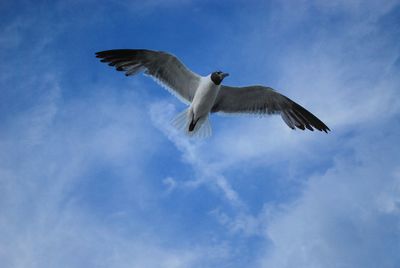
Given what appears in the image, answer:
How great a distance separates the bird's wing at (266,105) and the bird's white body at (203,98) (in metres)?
0.35

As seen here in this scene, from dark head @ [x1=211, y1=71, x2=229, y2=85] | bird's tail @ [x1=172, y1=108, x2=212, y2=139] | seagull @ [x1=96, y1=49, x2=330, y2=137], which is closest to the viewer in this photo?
dark head @ [x1=211, y1=71, x2=229, y2=85]

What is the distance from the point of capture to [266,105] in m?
10.5

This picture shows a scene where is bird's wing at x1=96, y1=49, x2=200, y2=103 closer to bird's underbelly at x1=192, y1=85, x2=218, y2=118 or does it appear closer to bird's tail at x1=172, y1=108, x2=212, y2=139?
bird's underbelly at x1=192, y1=85, x2=218, y2=118

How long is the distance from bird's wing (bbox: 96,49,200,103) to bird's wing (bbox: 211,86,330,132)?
65cm

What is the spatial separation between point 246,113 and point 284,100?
742 mm

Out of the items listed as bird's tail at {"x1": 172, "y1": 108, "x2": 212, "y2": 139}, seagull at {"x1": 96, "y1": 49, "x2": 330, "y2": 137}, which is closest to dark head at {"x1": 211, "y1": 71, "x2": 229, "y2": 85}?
seagull at {"x1": 96, "y1": 49, "x2": 330, "y2": 137}

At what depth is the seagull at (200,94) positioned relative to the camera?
980 centimetres

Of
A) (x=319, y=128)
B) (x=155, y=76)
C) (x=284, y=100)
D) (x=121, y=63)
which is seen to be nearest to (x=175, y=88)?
(x=155, y=76)

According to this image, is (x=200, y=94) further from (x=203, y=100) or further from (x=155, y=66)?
(x=155, y=66)

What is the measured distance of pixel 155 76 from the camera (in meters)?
10.0

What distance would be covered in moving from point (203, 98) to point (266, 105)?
54.2 inches

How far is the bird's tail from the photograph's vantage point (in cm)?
1006

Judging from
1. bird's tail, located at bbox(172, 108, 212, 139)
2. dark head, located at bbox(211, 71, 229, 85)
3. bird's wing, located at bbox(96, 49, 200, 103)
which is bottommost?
bird's tail, located at bbox(172, 108, 212, 139)

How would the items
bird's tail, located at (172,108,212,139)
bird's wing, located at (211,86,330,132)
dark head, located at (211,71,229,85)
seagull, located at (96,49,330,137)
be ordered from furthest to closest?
bird's wing, located at (211,86,330,132) < bird's tail, located at (172,108,212,139) < seagull, located at (96,49,330,137) < dark head, located at (211,71,229,85)
